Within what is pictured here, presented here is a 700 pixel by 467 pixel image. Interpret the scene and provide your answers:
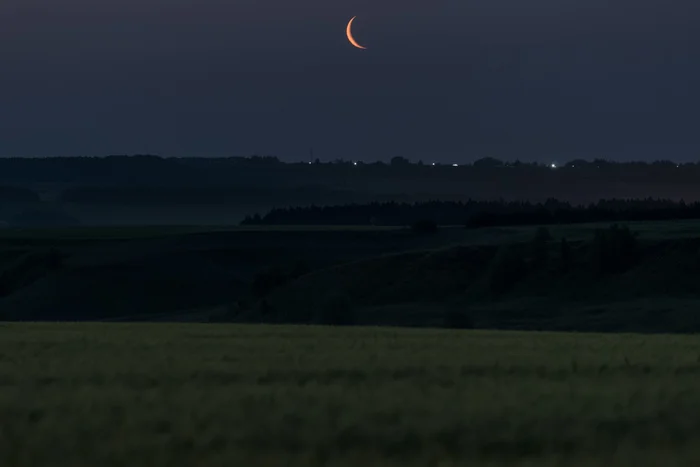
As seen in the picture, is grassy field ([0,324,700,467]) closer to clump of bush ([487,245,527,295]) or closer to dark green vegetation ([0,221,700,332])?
dark green vegetation ([0,221,700,332])

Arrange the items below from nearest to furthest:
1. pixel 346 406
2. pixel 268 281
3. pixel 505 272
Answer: pixel 346 406 < pixel 505 272 < pixel 268 281

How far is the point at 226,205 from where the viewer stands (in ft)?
611

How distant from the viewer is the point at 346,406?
504 inches

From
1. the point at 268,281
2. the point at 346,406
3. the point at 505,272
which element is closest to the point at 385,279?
the point at 268,281

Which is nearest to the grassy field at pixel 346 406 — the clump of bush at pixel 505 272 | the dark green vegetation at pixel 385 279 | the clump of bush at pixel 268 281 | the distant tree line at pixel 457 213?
the dark green vegetation at pixel 385 279

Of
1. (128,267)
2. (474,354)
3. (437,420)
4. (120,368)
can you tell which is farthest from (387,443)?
(128,267)

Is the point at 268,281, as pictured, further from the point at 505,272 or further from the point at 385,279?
the point at 505,272

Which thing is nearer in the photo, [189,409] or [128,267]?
[189,409]

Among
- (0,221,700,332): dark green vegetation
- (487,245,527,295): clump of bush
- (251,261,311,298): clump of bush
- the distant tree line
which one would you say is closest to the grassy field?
(0,221,700,332): dark green vegetation

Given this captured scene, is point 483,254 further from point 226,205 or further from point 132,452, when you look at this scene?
point 226,205

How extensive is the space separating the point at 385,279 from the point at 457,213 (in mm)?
67972

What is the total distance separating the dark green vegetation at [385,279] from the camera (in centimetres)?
5431

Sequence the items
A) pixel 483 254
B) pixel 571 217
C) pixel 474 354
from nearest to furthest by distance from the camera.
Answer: pixel 474 354
pixel 483 254
pixel 571 217

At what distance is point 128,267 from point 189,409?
73074mm
